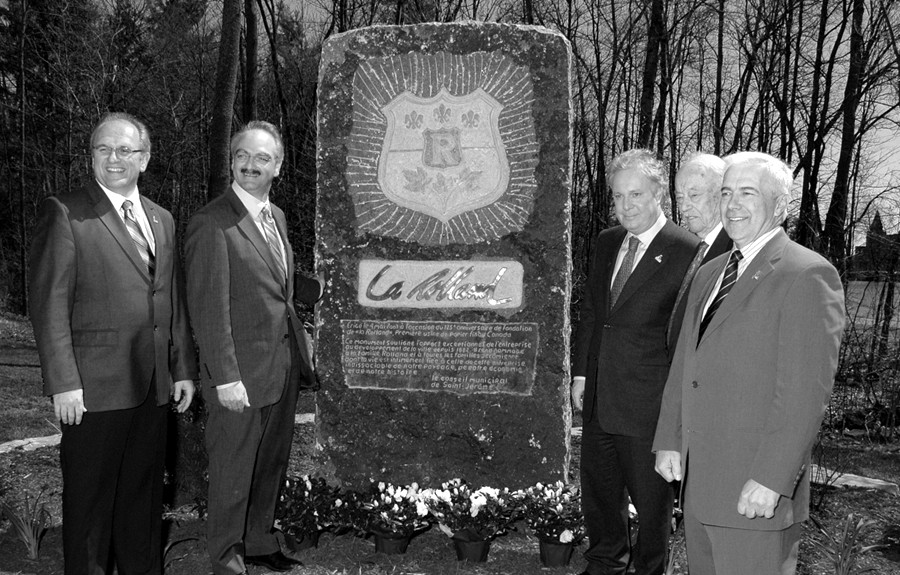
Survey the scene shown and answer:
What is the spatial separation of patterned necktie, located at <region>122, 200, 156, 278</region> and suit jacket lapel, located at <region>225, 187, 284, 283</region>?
1.34ft

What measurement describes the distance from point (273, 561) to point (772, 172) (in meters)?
2.75

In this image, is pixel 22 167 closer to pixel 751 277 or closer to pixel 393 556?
pixel 393 556

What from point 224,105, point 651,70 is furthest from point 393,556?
point 651,70

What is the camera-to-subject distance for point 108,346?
285cm

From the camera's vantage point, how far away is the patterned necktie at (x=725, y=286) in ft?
7.52

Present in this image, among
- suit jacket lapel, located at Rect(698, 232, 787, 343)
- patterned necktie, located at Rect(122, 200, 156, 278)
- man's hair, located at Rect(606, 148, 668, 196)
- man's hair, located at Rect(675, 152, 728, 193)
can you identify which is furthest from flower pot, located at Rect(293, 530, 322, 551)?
man's hair, located at Rect(675, 152, 728, 193)

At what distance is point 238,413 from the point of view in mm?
3230

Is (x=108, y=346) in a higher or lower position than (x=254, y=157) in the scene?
lower

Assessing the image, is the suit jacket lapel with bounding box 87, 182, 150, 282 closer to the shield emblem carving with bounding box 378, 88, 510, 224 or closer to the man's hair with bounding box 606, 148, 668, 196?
the shield emblem carving with bounding box 378, 88, 510, 224

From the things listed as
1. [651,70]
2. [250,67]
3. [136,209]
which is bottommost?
[136,209]

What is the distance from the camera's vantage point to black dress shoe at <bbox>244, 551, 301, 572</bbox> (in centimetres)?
349

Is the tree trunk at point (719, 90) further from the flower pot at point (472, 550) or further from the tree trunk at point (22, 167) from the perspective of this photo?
the tree trunk at point (22, 167)

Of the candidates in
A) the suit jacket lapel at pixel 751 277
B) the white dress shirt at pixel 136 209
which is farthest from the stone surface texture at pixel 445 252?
the suit jacket lapel at pixel 751 277

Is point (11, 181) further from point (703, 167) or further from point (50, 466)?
point (703, 167)
